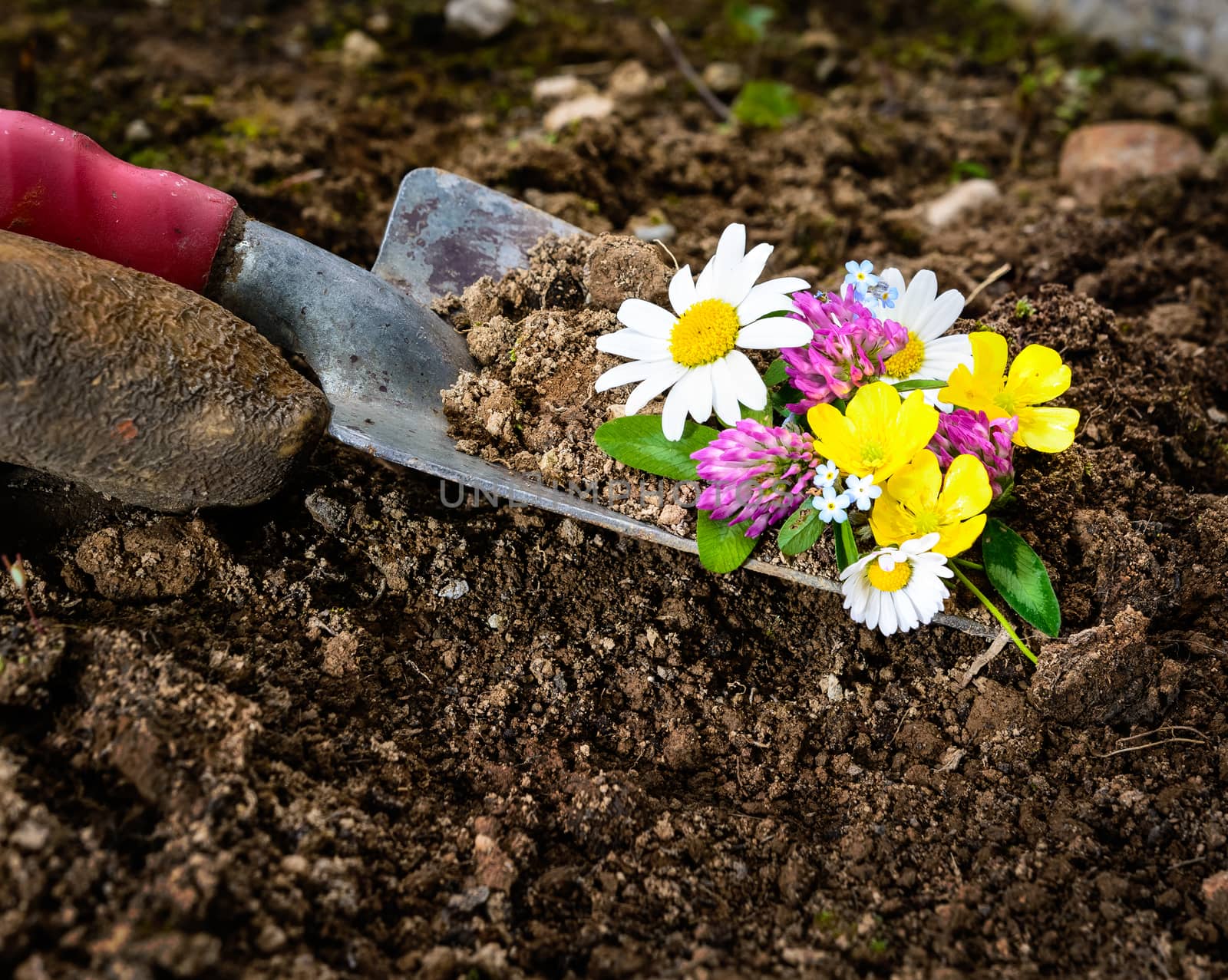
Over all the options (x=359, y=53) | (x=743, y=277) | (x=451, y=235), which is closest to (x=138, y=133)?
(x=359, y=53)

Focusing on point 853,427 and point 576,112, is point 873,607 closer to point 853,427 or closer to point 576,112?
point 853,427

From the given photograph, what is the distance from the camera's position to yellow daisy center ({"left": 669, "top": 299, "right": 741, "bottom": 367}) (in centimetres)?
183

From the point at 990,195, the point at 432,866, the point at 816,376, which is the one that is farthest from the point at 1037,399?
the point at 990,195

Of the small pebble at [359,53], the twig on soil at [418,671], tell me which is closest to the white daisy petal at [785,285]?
the twig on soil at [418,671]

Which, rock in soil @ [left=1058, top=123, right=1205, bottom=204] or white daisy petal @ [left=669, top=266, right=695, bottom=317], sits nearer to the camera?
white daisy petal @ [left=669, top=266, right=695, bottom=317]

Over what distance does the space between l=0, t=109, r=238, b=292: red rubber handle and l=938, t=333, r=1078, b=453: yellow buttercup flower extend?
5.29 ft

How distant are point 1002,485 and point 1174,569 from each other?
20.6 inches

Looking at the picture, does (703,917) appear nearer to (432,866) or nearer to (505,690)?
(432,866)

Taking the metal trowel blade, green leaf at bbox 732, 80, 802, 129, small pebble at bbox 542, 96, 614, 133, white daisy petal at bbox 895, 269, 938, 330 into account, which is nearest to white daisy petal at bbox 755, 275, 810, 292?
white daisy petal at bbox 895, 269, 938, 330

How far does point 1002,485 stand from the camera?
1.85 m

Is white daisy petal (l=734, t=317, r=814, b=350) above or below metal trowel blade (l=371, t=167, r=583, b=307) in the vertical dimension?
above

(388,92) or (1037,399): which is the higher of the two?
(1037,399)

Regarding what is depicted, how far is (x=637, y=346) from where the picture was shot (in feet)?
6.20

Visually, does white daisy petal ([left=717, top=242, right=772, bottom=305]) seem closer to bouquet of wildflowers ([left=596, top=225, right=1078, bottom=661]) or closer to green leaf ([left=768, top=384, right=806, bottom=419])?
bouquet of wildflowers ([left=596, top=225, right=1078, bottom=661])
